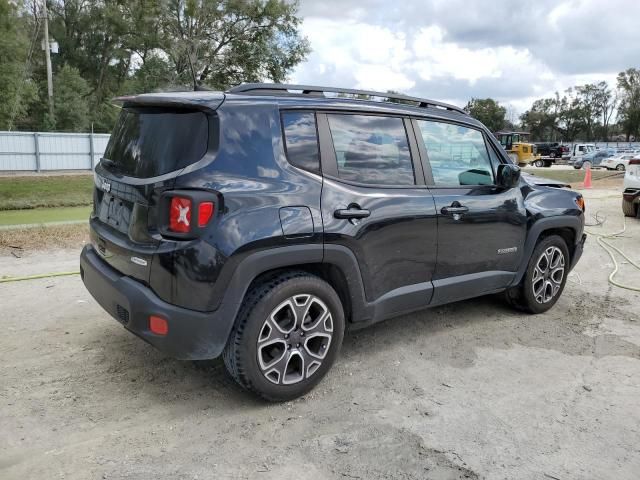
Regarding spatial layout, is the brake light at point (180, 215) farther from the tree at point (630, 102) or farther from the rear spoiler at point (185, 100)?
the tree at point (630, 102)

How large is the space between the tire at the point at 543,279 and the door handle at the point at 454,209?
3.80ft

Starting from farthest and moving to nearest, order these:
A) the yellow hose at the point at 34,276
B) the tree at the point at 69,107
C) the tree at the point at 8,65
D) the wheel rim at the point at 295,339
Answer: the tree at the point at 69,107 < the tree at the point at 8,65 < the yellow hose at the point at 34,276 < the wheel rim at the point at 295,339

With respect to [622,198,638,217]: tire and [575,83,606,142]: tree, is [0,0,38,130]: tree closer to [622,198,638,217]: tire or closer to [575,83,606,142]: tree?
[622,198,638,217]: tire

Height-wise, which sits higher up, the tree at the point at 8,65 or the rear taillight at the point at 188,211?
the tree at the point at 8,65

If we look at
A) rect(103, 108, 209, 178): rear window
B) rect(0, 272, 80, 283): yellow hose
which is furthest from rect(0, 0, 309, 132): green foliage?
rect(103, 108, 209, 178): rear window

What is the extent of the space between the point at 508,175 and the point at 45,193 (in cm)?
1336

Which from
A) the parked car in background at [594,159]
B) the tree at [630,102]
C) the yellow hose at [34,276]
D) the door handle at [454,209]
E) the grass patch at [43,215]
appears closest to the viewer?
the door handle at [454,209]

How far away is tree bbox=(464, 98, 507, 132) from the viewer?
3578 inches

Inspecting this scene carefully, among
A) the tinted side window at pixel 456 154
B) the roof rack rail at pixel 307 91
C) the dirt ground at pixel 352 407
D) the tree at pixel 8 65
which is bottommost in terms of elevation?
the dirt ground at pixel 352 407

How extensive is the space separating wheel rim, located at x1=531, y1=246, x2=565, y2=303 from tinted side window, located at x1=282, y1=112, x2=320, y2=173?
2.63m

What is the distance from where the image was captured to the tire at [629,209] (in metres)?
11.6

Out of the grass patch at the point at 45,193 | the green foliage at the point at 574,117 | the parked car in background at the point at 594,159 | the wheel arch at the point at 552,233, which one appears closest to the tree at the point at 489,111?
the green foliage at the point at 574,117

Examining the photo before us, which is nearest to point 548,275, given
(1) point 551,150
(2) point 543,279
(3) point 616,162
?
(2) point 543,279

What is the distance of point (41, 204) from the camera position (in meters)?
12.5
